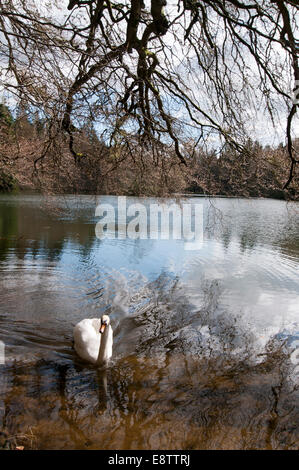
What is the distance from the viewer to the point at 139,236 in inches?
551

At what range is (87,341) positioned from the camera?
4355 mm

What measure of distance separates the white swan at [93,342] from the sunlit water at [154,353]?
0.13 meters

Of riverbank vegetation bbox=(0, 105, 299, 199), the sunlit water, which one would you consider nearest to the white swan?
the sunlit water

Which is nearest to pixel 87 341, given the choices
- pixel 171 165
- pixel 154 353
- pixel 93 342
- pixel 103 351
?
pixel 93 342

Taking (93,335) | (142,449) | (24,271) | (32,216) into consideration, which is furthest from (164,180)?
(32,216)

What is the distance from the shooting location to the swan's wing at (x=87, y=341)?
427cm

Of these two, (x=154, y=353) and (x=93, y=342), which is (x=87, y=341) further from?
(x=154, y=353)

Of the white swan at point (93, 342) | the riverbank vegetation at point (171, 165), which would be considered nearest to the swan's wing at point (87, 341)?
the white swan at point (93, 342)

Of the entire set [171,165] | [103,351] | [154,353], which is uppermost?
[171,165]

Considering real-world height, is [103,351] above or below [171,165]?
below

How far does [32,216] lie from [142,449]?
Answer: 17.3 m

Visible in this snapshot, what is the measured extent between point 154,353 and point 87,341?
3.03 ft
